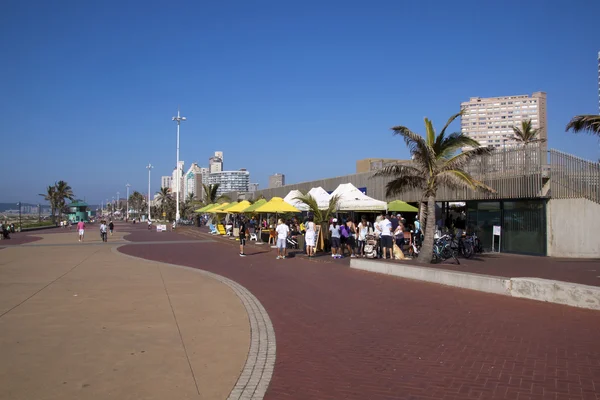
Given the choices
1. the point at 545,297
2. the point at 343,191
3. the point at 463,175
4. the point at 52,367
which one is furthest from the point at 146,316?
the point at 343,191

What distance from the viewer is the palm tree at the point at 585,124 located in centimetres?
→ 1430

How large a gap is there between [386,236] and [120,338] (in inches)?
471

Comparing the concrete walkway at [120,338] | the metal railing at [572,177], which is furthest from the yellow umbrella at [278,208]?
the concrete walkway at [120,338]

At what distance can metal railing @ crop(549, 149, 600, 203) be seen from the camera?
59.7 ft

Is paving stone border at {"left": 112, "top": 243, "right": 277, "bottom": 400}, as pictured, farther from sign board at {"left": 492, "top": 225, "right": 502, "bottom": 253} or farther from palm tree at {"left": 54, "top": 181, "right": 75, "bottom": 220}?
palm tree at {"left": 54, "top": 181, "right": 75, "bottom": 220}

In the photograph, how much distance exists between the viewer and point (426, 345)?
21.8 ft

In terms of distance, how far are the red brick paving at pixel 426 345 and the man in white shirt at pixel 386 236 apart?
5.64 meters

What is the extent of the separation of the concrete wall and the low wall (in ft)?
29.0

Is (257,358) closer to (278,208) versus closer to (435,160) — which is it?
(435,160)

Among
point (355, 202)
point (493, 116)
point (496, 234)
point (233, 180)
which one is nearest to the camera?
point (496, 234)

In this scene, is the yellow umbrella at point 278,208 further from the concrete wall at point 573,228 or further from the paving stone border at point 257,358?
the paving stone border at point 257,358

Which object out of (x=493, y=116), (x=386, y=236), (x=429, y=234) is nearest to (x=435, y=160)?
(x=429, y=234)

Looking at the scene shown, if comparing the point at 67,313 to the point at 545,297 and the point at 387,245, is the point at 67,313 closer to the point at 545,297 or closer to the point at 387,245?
the point at 545,297

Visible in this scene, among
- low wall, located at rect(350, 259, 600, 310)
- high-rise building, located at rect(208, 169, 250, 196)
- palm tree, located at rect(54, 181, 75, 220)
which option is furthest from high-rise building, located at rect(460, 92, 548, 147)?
low wall, located at rect(350, 259, 600, 310)
